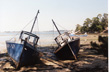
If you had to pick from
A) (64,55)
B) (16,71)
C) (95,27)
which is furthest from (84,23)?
(16,71)

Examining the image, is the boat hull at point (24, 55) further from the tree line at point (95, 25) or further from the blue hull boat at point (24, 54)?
the tree line at point (95, 25)

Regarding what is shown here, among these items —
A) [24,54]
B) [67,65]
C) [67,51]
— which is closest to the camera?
[24,54]

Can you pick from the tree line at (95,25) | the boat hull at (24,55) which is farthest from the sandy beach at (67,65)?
the tree line at (95,25)

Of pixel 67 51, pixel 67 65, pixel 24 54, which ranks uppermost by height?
pixel 24 54

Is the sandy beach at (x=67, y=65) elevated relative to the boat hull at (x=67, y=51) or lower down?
lower down

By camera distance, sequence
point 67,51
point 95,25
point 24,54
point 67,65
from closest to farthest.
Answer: point 24,54 < point 67,65 < point 67,51 < point 95,25

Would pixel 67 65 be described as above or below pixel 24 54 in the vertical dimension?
below

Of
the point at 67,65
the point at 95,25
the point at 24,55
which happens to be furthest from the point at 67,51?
the point at 95,25

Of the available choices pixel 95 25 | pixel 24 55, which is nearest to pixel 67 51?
pixel 24 55

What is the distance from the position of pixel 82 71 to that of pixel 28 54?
466 cm

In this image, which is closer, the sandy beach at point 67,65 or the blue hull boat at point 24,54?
the sandy beach at point 67,65

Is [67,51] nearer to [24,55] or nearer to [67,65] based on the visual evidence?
[67,65]

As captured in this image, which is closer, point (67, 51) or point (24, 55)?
point (24, 55)

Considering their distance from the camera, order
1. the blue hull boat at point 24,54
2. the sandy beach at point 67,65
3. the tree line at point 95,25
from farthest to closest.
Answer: the tree line at point 95,25, the blue hull boat at point 24,54, the sandy beach at point 67,65
